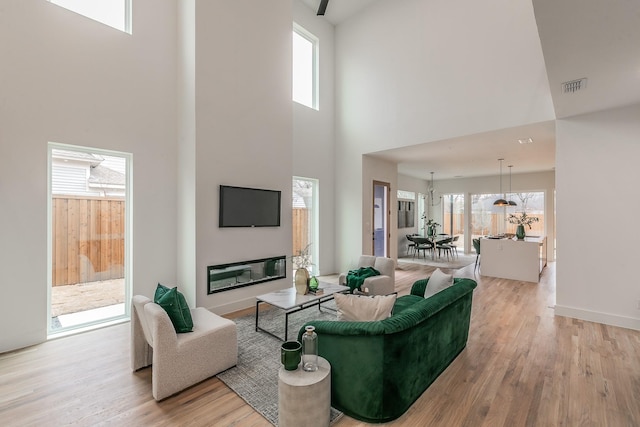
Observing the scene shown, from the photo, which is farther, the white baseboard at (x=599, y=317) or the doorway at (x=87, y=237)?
the white baseboard at (x=599, y=317)

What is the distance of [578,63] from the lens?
2.59m

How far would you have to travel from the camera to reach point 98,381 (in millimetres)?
2594

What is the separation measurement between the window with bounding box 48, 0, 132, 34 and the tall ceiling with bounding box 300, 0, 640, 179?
4.02 meters

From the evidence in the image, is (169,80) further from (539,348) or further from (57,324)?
(539,348)

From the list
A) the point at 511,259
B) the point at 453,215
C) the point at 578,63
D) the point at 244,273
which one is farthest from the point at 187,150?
the point at 453,215

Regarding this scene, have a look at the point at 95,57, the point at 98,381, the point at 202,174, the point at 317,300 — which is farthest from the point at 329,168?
the point at 98,381

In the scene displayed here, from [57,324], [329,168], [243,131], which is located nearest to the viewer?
[57,324]

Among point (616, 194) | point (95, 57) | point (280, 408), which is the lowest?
point (280, 408)

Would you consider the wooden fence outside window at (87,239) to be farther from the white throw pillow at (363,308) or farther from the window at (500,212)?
the window at (500,212)

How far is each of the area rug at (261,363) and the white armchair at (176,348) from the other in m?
0.18

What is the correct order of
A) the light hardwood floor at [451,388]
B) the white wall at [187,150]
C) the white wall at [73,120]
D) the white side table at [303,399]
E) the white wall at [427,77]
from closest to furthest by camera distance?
the white side table at [303,399]
the light hardwood floor at [451,388]
the white wall at [73,120]
the white wall at [187,150]
the white wall at [427,77]

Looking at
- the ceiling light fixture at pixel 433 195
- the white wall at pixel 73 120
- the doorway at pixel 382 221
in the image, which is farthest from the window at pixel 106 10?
the ceiling light fixture at pixel 433 195

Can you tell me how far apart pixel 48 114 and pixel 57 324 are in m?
2.51

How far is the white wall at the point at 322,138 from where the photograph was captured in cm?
647
